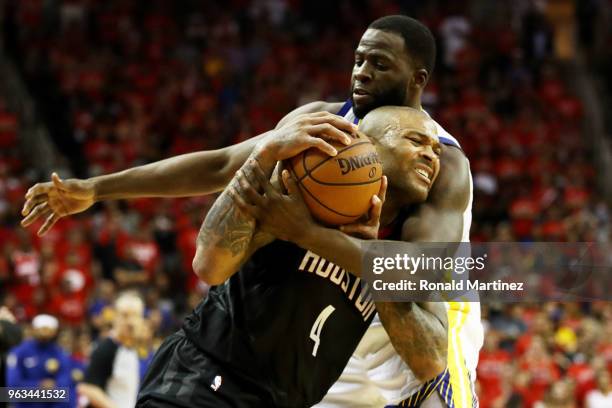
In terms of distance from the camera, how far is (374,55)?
4.00 m

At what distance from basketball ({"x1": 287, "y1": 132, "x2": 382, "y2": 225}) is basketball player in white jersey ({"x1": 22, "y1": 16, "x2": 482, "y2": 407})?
0.44 meters

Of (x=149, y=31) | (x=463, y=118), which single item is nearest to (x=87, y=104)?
(x=149, y=31)

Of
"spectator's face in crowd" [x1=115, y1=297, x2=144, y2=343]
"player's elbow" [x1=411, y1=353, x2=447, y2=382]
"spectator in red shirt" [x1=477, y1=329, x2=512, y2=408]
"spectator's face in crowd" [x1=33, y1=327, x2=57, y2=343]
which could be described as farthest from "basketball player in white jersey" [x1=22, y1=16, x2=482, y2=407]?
"spectator in red shirt" [x1=477, y1=329, x2=512, y2=408]

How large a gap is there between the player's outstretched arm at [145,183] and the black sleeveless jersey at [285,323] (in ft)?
3.10

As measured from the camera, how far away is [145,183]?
14.2ft

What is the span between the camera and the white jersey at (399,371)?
14.2ft

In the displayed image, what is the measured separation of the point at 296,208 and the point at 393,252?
413 mm

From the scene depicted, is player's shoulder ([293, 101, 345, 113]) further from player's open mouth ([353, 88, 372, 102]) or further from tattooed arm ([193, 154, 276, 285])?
tattooed arm ([193, 154, 276, 285])

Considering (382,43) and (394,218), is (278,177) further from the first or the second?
(382,43)

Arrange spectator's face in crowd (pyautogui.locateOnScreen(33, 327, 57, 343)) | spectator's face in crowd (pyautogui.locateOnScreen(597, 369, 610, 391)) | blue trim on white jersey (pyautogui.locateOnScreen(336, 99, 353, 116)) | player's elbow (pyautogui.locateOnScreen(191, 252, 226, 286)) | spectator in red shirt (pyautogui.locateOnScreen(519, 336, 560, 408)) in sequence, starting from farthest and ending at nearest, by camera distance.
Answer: spectator in red shirt (pyautogui.locateOnScreen(519, 336, 560, 408)) → spectator's face in crowd (pyautogui.locateOnScreen(597, 369, 610, 391)) → spectator's face in crowd (pyautogui.locateOnScreen(33, 327, 57, 343)) → blue trim on white jersey (pyautogui.locateOnScreen(336, 99, 353, 116)) → player's elbow (pyautogui.locateOnScreen(191, 252, 226, 286))

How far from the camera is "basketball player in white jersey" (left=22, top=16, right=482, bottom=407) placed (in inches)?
148

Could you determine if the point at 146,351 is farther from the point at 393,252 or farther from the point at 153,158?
the point at 153,158

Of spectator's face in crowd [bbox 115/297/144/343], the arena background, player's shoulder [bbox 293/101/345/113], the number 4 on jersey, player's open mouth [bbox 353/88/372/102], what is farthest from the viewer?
the arena background

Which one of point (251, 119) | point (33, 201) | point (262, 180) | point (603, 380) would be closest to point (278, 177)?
point (262, 180)
